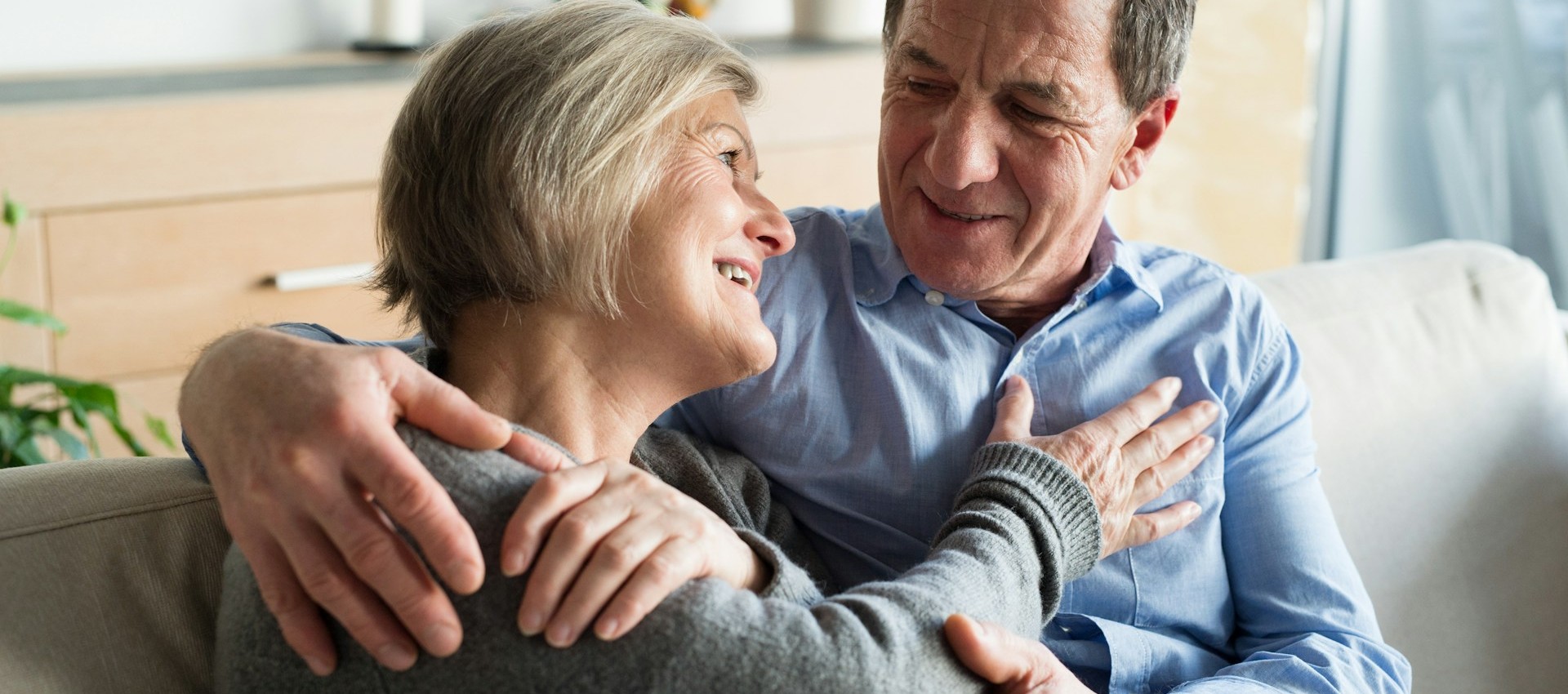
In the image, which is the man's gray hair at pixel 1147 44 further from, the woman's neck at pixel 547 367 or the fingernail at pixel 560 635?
the fingernail at pixel 560 635

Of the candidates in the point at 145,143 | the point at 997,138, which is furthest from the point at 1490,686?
the point at 145,143

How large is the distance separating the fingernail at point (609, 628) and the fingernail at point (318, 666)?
19cm

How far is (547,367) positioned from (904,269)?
48 cm

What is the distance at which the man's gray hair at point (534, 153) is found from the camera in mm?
1133

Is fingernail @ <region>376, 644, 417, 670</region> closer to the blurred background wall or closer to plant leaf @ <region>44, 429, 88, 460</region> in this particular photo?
plant leaf @ <region>44, 429, 88, 460</region>

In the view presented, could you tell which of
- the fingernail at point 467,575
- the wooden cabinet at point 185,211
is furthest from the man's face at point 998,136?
the wooden cabinet at point 185,211

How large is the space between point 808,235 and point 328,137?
150 cm

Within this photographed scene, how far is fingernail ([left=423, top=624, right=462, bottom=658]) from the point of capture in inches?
35.2

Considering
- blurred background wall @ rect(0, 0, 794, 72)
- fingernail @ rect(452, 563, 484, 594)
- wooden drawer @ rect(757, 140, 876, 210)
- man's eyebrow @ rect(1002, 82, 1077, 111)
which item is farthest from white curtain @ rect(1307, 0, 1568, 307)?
fingernail @ rect(452, 563, 484, 594)

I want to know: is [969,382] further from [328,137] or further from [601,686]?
[328,137]

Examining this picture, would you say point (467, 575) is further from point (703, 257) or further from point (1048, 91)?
point (1048, 91)

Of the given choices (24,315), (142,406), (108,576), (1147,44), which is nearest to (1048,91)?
(1147,44)

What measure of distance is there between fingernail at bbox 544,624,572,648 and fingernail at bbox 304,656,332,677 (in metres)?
0.16

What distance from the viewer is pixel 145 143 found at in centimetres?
254
